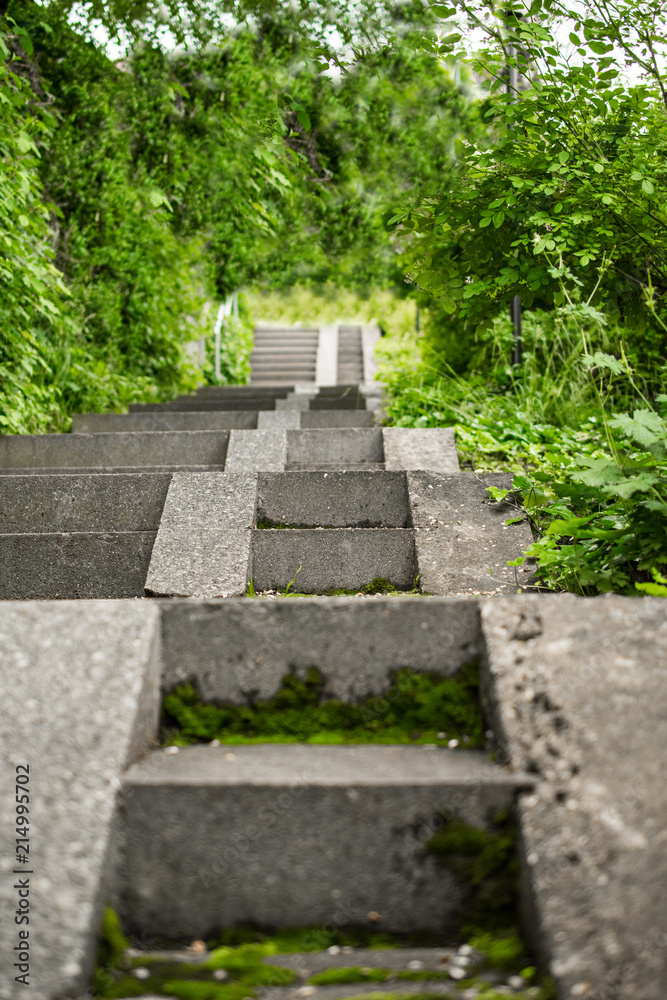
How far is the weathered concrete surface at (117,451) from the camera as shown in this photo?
→ 3.51 m

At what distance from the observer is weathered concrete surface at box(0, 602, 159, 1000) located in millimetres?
951

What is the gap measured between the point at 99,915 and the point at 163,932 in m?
0.14

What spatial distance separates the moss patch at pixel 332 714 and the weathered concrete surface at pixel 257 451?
5.99 feet

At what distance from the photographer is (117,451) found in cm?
354

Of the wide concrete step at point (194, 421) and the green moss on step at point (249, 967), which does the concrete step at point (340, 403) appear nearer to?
the wide concrete step at point (194, 421)

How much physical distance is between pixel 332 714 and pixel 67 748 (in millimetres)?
466

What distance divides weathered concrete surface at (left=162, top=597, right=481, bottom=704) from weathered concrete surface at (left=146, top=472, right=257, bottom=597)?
0.81 m

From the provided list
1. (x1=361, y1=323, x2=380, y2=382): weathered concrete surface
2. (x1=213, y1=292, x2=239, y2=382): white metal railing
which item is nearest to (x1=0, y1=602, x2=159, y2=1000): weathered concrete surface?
(x1=213, y1=292, x2=239, y2=382): white metal railing

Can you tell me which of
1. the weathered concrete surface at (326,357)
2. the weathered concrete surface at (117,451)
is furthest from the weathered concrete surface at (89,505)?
the weathered concrete surface at (326,357)

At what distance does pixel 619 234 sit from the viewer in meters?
2.15

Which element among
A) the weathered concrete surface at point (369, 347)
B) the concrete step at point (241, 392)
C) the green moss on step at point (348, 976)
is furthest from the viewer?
the weathered concrete surface at point (369, 347)

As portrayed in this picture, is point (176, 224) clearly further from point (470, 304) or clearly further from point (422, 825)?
point (422, 825)

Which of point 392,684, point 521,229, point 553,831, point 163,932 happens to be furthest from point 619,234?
point 163,932

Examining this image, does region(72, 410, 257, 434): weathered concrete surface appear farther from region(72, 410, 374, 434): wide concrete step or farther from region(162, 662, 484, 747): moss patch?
region(162, 662, 484, 747): moss patch
